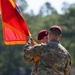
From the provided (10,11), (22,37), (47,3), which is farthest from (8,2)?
(47,3)

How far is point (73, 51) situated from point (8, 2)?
5020 cm

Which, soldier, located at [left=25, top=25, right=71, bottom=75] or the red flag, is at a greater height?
the red flag

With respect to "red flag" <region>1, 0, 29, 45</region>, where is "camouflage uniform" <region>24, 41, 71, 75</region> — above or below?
below

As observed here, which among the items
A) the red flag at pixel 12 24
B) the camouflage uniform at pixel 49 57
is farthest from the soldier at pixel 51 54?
the red flag at pixel 12 24

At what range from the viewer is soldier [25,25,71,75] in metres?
6.39

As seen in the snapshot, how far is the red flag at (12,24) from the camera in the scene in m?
7.48

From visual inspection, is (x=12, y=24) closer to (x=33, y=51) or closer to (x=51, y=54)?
(x=33, y=51)

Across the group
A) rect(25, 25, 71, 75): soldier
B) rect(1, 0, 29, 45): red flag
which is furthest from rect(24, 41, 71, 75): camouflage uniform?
rect(1, 0, 29, 45): red flag

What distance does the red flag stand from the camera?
7476 millimetres

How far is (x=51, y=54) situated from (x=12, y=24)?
137cm

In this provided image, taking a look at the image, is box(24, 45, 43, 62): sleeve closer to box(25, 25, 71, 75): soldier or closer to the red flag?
box(25, 25, 71, 75): soldier

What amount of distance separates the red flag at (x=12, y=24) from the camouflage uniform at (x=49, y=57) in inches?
39.5

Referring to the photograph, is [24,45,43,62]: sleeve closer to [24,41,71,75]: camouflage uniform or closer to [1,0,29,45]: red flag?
[24,41,71,75]: camouflage uniform

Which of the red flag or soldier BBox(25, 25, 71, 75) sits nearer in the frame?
soldier BBox(25, 25, 71, 75)
